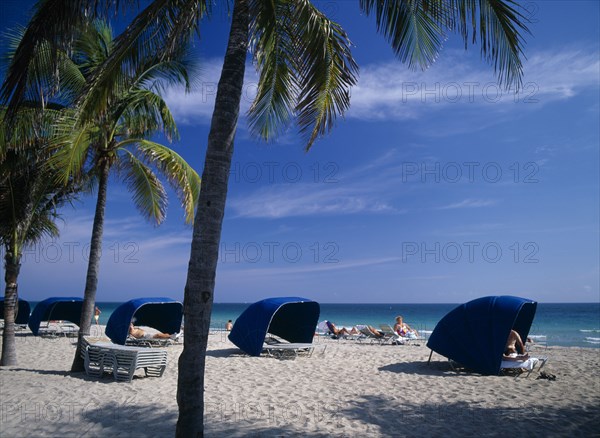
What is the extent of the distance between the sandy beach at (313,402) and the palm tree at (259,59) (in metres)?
2.24

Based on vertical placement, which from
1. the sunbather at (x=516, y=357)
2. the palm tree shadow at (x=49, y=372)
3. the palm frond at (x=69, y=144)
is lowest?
the palm tree shadow at (x=49, y=372)

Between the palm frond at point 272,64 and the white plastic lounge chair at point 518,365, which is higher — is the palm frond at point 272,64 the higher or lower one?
the higher one

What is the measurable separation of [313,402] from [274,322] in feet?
25.7

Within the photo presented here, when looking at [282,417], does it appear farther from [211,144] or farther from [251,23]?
[251,23]

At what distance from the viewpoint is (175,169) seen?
985cm

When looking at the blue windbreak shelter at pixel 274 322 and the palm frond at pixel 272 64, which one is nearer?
the palm frond at pixel 272 64

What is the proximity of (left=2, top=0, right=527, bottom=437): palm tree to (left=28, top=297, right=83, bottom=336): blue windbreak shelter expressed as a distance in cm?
1546

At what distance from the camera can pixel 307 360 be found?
12406 mm

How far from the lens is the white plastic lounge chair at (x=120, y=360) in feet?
29.3

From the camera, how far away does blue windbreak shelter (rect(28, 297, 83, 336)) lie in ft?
59.0

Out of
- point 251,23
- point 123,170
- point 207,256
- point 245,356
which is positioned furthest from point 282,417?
point 123,170

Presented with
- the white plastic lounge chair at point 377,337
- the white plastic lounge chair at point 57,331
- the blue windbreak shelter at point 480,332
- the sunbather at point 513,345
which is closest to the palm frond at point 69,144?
the blue windbreak shelter at point 480,332

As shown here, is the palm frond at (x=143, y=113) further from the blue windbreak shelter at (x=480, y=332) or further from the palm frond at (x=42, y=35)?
the blue windbreak shelter at (x=480, y=332)

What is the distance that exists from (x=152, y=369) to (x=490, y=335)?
25.0ft
